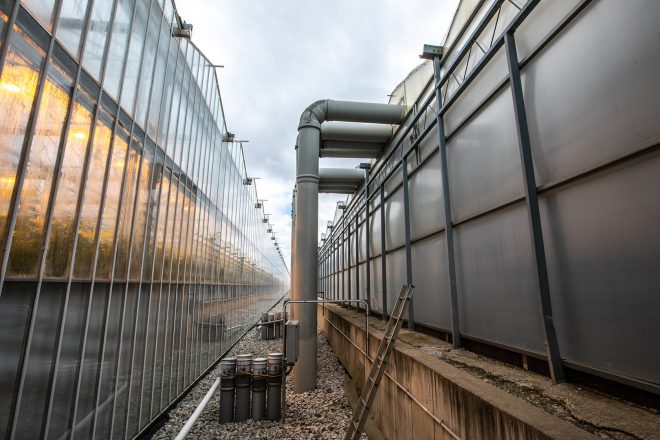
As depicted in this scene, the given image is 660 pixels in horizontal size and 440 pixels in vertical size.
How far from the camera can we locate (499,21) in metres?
4.60

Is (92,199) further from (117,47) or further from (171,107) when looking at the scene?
(171,107)

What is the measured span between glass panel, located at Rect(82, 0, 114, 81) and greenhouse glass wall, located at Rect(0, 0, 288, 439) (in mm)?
22

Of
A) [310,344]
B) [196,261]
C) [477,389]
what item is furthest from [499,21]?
[196,261]

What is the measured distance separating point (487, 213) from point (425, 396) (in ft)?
8.37

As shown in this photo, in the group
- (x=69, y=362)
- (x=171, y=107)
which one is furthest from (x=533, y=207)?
(x=171, y=107)

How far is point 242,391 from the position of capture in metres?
6.53

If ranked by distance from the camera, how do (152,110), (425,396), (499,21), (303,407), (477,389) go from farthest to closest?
1. (303,407)
2. (152,110)
3. (499,21)
4. (425,396)
5. (477,389)

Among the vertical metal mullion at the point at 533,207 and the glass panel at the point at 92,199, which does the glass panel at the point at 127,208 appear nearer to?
the glass panel at the point at 92,199

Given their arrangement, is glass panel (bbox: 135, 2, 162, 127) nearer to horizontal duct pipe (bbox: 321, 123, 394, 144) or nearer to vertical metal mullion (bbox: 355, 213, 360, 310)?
horizontal duct pipe (bbox: 321, 123, 394, 144)

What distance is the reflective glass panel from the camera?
3066mm

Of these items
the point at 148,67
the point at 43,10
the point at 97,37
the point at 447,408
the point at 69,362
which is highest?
the point at 148,67

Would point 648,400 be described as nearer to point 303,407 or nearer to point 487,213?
point 487,213

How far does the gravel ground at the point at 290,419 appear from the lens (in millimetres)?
5891

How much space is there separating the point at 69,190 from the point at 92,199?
0.44m
